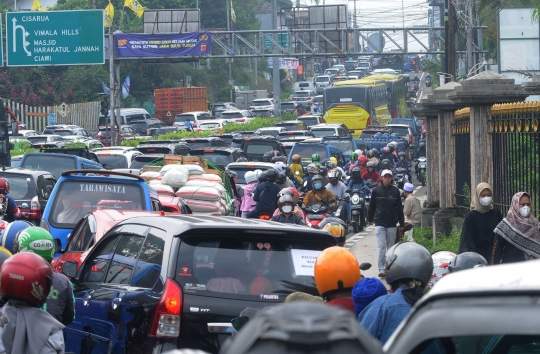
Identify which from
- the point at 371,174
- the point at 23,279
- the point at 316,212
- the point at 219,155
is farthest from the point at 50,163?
the point at 23,279

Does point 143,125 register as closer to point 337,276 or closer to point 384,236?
point 384,236

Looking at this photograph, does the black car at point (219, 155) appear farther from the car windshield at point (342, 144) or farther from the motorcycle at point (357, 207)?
the car windshield at point (342, 144)

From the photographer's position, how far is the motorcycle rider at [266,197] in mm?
15438

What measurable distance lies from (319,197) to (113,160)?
7.87 meters

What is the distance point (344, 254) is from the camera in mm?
5121

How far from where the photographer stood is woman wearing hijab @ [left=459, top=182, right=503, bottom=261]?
9828 mm

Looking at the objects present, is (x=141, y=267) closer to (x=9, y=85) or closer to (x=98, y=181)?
(x=98, y=181)

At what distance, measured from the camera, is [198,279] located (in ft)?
19.6

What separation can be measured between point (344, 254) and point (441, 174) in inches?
506

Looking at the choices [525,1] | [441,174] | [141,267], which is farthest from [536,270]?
[525,1]

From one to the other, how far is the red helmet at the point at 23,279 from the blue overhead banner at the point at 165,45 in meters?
38.3

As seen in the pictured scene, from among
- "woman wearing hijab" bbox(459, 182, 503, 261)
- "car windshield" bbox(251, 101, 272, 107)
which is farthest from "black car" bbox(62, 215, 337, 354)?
"car windshield" bbox(251, 101, 272, 107)

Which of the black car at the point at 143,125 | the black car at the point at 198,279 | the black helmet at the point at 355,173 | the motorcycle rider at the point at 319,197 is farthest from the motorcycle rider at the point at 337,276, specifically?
the black car at the point at 143,125

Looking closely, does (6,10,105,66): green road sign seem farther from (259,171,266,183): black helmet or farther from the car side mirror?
the car side mirror
